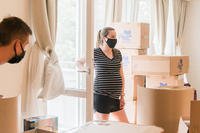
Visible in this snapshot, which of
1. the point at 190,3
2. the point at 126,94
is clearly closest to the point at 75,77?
the point at 126,94

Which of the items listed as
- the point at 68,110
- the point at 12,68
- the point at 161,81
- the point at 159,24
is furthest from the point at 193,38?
the point at 12,68

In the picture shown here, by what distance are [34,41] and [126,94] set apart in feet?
6.59

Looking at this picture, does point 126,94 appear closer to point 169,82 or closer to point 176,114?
point 169,82

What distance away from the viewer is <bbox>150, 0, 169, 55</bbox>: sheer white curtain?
5.67m

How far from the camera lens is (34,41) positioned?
113 inches

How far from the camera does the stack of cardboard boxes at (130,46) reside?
4391 mm

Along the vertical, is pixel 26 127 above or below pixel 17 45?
below

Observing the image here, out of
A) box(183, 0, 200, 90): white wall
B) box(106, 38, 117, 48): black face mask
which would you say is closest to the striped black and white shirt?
box(106, 38, 117, 48): black face mask

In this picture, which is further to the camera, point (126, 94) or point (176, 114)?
point (126, 94)

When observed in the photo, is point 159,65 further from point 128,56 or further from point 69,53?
point 69,53

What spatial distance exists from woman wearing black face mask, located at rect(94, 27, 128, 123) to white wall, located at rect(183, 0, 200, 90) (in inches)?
129

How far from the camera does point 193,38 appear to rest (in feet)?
21.3

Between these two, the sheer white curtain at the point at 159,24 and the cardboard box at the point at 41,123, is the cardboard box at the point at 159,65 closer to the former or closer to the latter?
the sheer white curtain at the point at 159,24

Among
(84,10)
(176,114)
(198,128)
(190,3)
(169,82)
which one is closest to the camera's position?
(198,128)
